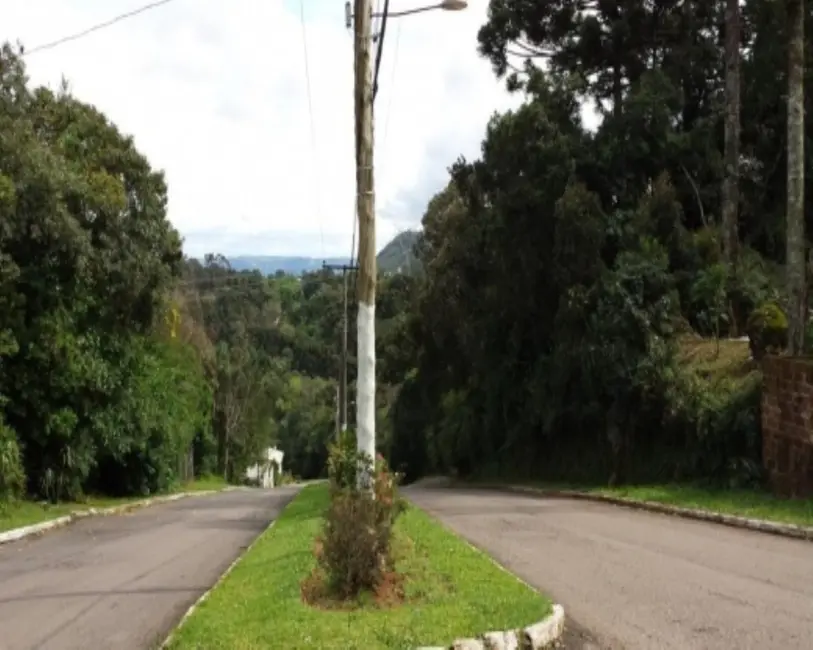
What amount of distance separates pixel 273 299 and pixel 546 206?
73.7 meters

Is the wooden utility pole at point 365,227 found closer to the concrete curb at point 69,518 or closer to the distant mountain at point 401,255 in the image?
the concrete curb at point 69,518

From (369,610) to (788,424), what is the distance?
1369 cm

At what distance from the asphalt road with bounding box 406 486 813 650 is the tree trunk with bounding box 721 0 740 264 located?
1199cm

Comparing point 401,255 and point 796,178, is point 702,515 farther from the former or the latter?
point 401,255

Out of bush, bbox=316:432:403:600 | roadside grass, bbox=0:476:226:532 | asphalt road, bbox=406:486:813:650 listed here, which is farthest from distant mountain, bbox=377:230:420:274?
bush, bbox=316:432:403:600

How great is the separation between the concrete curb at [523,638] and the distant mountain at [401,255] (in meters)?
44.6

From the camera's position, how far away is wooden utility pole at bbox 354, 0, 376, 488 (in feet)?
37.0

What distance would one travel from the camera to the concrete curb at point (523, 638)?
25.1ft

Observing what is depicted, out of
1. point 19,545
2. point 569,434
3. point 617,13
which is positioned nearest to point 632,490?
point 569,434

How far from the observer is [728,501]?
19.7 metres

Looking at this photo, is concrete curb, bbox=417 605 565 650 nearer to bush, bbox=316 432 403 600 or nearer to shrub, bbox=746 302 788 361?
bush, bbox=316 432 403 600

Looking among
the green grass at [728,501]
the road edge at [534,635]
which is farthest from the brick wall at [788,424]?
the road edge at [534,635]

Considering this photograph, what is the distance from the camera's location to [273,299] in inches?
4003

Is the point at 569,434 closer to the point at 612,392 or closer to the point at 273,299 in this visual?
the point at 612,392
